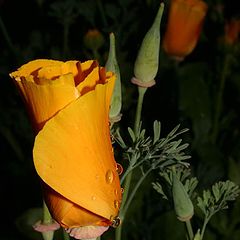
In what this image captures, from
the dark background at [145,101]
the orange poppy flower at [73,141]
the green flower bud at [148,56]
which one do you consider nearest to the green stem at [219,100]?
the dark background at [145,101]

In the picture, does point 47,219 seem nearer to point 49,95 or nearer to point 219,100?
point 49,95

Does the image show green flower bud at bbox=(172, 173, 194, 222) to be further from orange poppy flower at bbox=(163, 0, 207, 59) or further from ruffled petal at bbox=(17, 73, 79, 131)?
orange poppy flower at bbox=(163, 0, 207, 59)

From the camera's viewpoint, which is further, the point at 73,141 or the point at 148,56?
the point at 148,56

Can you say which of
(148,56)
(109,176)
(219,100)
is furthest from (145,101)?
(109,176)

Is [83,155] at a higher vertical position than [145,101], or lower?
higher

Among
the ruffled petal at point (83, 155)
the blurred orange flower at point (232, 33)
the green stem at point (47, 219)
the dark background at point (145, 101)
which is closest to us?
the ruffled petal at point (83, 155)

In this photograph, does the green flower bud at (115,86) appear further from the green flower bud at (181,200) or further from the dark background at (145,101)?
the dark background at (145,101)
